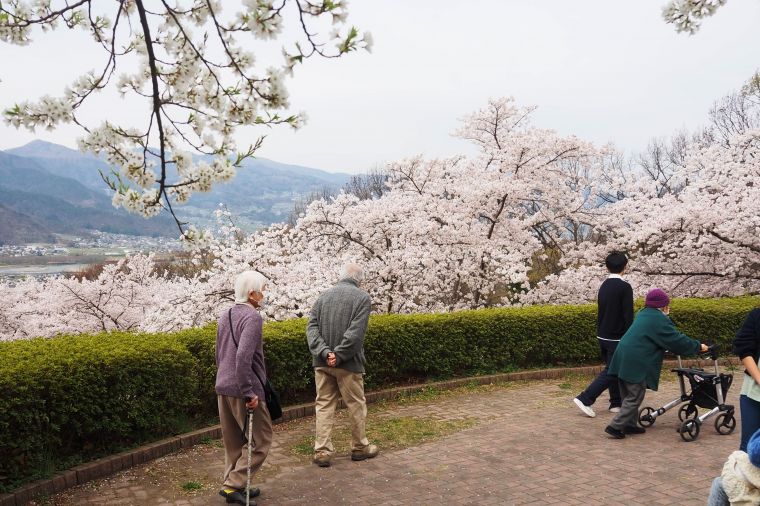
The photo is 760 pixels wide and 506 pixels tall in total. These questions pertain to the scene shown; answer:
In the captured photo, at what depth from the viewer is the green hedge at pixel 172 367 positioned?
194 inches

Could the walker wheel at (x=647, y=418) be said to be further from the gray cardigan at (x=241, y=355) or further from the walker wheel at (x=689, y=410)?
the gray cardigan at (x=241, y=355)

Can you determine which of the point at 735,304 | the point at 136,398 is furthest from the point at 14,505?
the point at 735,304

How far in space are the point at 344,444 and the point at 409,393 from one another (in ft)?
7.68

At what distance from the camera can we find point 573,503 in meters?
4.61

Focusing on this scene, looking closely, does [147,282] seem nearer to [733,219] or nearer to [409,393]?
[409,393]

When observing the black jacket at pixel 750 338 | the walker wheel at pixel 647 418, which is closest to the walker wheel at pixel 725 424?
the walker wheel at pixel 647 418

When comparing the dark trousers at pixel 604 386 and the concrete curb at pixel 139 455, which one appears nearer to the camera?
the concrete curb at pixel 139 455

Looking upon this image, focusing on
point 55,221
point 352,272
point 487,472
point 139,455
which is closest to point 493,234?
point 352,272

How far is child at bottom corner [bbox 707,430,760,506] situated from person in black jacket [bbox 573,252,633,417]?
14.6ft

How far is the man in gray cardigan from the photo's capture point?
18.5 ft

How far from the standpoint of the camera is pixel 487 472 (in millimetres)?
5316

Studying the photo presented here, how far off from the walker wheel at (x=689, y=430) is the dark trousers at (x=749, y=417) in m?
2.13

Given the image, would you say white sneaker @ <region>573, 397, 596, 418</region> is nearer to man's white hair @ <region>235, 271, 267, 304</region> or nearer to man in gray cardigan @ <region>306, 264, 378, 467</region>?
man in gray cardigan @ <region>306, 264, 378, 467</region>

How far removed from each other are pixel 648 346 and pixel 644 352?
75 mm
